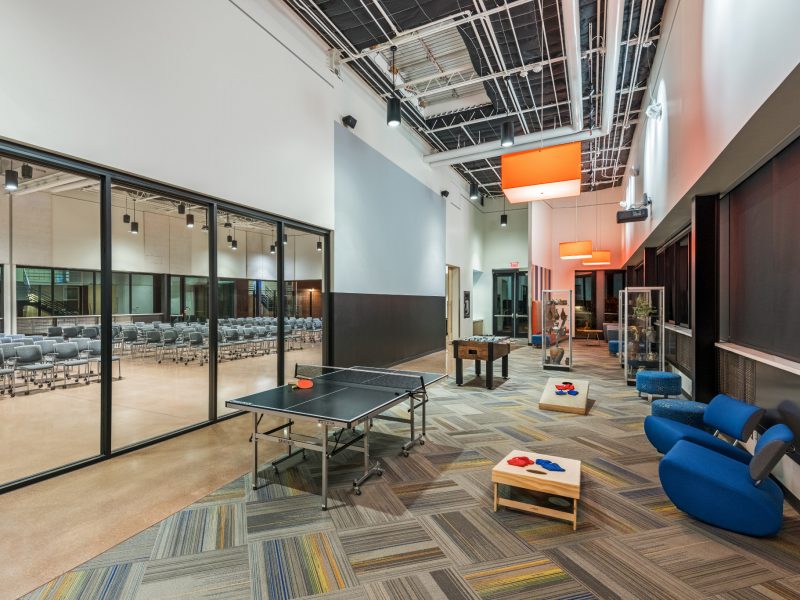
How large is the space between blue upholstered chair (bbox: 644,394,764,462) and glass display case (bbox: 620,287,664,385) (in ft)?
13.6

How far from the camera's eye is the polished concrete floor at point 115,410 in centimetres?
393

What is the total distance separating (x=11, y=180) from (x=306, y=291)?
4.22 metres

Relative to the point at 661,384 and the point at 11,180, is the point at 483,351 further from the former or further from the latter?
the point at 11,180

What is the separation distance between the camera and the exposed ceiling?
583 cm

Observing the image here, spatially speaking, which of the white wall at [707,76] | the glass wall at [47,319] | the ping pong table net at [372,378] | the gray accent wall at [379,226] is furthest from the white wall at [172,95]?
the white wall at [707,76]

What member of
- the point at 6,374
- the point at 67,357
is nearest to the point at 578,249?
the point at 67,357

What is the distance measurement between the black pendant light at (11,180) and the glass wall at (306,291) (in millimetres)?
3310

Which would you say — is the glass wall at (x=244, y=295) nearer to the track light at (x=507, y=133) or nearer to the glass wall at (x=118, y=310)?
the glass wall at (x=118, y=310)

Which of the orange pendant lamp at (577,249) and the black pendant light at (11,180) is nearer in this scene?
the black pendant light at (11,180)

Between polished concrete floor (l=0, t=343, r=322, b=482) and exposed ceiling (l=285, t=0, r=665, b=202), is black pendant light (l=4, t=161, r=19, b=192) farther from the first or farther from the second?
exposed ceiling (l=285, t=0, r=665, b=202)

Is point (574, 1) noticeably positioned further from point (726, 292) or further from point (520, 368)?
point (520, 368)

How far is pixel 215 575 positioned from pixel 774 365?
4388mm

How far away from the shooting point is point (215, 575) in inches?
91.0

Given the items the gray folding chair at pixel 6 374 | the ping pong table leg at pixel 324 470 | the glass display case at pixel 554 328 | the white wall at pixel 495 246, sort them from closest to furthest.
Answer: the ping pong table leg at pixel 324 470 → the gray folding chair at pixel 6 374 → the glass display case at pixel 554 328 → the white wall at pixel 495 246
